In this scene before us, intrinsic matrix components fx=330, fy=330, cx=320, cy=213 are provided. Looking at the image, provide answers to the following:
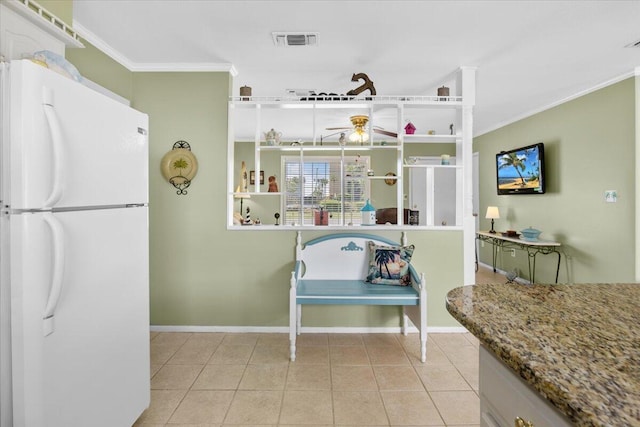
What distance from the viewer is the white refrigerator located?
1146 millimetres

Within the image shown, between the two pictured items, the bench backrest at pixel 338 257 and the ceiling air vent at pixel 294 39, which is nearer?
the ceiling air vent at pixel 294 39

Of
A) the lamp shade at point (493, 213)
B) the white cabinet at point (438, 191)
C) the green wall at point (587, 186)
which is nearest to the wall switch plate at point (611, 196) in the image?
the green wall at point (587, 186)

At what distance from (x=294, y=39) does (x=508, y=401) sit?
2.74 m

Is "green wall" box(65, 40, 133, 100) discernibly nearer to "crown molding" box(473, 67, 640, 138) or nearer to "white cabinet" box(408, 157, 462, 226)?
"white cabinet" box(408, 157, 462, 226)

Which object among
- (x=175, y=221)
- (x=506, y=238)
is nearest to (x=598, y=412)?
(x=175, y=221)

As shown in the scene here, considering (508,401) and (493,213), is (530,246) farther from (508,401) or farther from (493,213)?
(508,401)

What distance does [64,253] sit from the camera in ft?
4.14

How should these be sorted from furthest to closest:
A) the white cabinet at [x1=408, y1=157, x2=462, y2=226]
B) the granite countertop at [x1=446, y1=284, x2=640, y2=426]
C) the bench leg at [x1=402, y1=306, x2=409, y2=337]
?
the white cabinet at [x1=408, y1=157, x2=462, y2=226]
the bench leg at [x1=402, y1=306, x2=409, y2=337]
the granite countertop at [x1=446, y1=284, x2=640, y2=426]

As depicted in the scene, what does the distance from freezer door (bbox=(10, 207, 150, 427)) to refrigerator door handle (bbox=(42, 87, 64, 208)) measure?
7 centimetres

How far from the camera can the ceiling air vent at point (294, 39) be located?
261cm

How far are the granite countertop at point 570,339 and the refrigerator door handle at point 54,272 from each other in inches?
54.2

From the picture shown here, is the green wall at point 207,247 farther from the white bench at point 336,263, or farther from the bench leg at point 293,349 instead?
the bench leg at point 293,349

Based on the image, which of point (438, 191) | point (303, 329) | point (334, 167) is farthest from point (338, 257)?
point (438, 191)

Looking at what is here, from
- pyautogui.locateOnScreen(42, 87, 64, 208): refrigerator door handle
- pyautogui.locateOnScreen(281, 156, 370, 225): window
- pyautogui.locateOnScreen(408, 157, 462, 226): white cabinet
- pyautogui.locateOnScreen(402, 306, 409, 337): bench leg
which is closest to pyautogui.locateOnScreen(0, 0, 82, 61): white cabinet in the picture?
pyautogui.locateOnScreen(42, 87, 64, 208): refrigerator door handle
